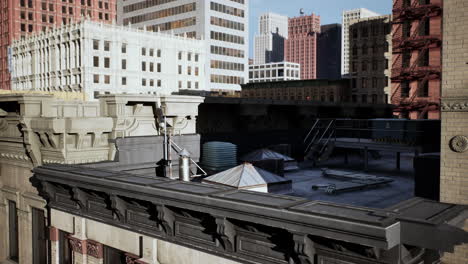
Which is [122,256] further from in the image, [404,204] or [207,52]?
[207,52]

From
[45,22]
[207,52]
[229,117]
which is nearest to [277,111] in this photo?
[229,117]

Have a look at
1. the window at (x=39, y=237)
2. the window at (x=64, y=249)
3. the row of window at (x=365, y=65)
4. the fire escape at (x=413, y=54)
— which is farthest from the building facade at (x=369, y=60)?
the window at (x=64, y=249)

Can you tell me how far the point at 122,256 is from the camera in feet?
42.2

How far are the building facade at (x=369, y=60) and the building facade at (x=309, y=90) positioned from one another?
351 cm

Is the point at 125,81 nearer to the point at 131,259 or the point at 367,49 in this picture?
the point at 367,49

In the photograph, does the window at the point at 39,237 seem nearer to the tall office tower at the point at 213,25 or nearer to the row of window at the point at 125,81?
the row of window at the point at 125,81

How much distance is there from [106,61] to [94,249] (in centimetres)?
8030

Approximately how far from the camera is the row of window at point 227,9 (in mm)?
113812

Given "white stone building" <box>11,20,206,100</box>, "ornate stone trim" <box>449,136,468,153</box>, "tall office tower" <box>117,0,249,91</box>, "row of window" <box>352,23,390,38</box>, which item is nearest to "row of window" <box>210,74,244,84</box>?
"tall office tower" <box>117,0,249,91</box>

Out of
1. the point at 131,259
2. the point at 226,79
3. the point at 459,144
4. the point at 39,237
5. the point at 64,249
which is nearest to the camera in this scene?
the point at 459,144

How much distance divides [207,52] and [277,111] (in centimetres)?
8169

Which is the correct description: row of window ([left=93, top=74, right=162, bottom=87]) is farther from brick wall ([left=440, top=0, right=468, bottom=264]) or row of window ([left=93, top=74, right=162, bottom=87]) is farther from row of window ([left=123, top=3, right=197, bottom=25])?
brick wall ([left=440, top=0, right=468, bottom=264])

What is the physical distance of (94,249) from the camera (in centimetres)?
1379

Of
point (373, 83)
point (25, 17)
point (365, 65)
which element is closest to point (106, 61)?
point (25, 17)
